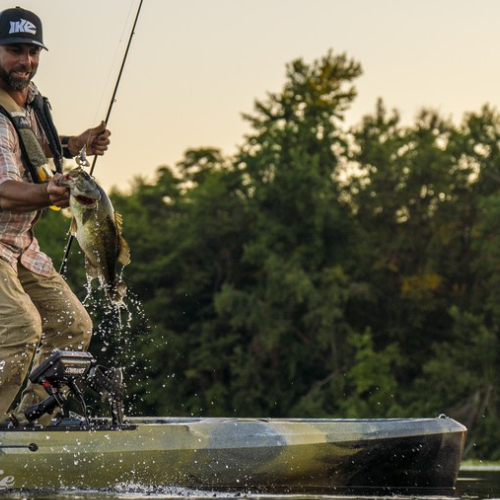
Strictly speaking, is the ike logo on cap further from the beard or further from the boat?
the boat

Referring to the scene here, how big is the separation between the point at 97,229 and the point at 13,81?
1.13 meters

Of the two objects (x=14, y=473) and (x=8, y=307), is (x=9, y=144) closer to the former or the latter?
(x=8, y=307)

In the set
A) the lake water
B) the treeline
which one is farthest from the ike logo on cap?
the treeline

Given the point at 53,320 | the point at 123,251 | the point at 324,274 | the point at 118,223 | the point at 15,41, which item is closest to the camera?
the point at 118,223

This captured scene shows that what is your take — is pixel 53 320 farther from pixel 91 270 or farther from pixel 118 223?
pixel 118 223

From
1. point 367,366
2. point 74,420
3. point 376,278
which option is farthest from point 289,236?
point 74,420

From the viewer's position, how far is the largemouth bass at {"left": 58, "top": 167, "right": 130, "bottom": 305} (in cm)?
809

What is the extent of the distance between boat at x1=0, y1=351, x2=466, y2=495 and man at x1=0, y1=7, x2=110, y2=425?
0.20m

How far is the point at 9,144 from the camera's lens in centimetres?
872

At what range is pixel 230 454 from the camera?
365 inches

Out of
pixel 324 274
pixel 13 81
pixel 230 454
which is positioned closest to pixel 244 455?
pixel 230 454

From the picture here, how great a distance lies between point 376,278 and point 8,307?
3743cm

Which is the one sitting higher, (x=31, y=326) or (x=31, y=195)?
(x=31, y=195)

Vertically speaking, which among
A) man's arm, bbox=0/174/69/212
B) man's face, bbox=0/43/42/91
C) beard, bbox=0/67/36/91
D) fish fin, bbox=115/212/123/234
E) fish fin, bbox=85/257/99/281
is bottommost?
fish fin, bbox=85/257/99/281
